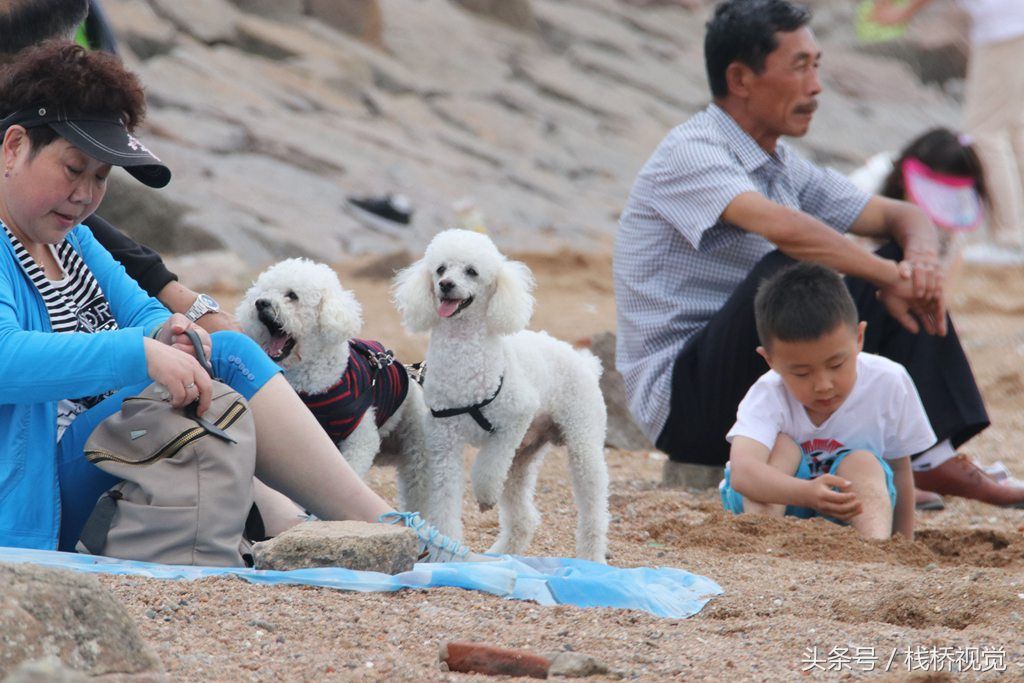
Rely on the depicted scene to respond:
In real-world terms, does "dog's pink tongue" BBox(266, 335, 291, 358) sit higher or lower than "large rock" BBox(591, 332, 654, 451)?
higher

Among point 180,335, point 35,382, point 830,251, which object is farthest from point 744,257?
point 35,382

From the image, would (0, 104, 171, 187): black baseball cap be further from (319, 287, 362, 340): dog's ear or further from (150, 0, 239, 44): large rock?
(150, 0, 239, 44): large rock

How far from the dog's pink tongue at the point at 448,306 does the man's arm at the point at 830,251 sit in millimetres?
1465

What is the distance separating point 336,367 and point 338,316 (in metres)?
0.16

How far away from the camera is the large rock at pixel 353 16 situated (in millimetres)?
15703

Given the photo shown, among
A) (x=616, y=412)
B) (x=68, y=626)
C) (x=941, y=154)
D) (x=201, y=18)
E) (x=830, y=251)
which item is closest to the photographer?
(x=68, y=626)

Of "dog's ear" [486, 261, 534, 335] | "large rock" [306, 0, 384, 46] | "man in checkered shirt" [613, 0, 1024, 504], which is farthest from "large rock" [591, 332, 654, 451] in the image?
"large rock" [306, 0, 384, 46]

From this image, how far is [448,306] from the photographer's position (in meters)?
3.94

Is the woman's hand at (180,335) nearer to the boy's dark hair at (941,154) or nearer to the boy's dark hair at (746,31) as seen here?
the boy's dark hair at (746,31)

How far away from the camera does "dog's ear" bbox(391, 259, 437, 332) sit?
4004mm

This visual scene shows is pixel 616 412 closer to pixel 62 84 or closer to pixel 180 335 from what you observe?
pixel 180 335

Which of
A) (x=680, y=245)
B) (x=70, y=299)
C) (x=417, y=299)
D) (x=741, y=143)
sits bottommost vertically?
(x=70, y=299)

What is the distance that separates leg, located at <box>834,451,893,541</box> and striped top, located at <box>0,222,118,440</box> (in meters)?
2.22

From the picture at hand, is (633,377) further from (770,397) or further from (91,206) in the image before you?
(91,206)
